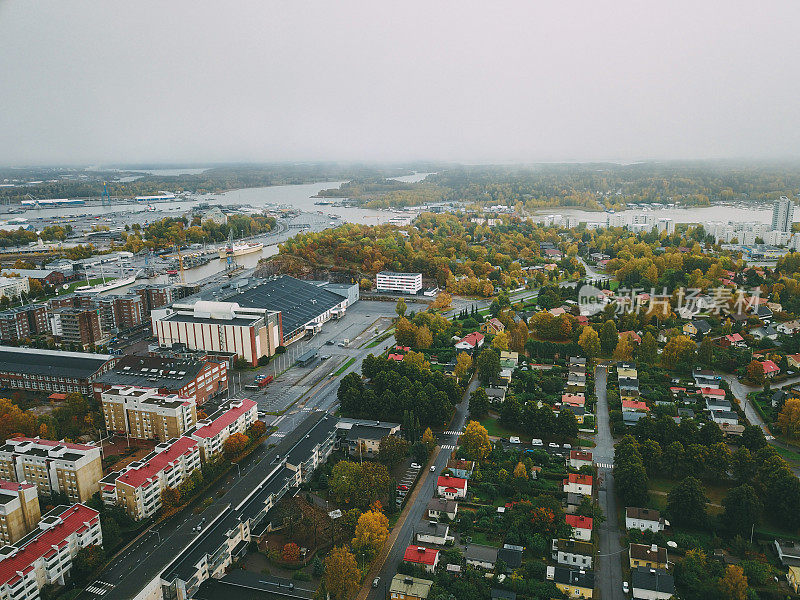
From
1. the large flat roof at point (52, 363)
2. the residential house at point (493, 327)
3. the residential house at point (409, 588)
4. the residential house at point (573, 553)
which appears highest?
the large flat roof at point (52, 363)

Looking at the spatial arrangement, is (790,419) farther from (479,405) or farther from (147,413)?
(147,413)

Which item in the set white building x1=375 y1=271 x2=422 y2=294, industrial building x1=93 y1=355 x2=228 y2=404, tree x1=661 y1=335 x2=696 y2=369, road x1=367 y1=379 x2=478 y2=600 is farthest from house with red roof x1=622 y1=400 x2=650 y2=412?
white building x1=375 y1=271 x2=422 y2=294

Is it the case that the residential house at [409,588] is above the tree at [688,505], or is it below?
below

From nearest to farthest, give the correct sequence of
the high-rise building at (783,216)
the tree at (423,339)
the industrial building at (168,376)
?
1. the industrial building at (168,376)
2. the tree at (423,339)
3. the high-rise building at (783,216)

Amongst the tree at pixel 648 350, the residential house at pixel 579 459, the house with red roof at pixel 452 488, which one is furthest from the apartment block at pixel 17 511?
the tree at pixel 648 350

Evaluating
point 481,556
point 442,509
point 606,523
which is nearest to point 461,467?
point 442,509

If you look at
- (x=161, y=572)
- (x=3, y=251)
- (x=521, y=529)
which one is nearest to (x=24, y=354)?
(x=161, y=572)

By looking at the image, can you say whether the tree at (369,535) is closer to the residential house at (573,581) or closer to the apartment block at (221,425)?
the residential house at (573,581)

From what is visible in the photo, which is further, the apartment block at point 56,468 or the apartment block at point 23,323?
the apartment block at point 23,323
